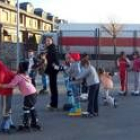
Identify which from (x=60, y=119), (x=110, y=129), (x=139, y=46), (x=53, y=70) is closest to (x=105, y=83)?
(x=53, y=70)

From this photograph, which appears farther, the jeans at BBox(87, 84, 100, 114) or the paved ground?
the jeans at BBox(87, 84, 100, 114)

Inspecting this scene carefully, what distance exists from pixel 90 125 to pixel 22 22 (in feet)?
208

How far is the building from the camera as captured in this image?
6012cm

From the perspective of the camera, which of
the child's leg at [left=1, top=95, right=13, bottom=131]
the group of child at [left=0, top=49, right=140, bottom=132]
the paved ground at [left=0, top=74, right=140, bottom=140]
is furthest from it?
the child's leg at [left=1, top=95, right=13, bottom=131]

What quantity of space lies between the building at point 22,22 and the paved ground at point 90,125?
3235cm

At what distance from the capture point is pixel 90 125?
486 inches

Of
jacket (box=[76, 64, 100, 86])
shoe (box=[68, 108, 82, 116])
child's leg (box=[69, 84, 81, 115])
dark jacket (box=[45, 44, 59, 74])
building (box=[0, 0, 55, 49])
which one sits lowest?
shoe (box=[68, 108, 82, 116])

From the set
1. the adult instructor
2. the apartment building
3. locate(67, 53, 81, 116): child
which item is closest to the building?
the apartment building

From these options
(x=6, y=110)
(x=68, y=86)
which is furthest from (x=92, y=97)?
(x=6, y=110)

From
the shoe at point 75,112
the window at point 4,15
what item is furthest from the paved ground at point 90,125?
the window at point 4,15

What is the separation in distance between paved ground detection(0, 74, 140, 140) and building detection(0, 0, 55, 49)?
3235 centimetres

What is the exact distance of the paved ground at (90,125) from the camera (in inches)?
428

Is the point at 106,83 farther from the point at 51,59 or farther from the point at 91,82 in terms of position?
the point at 91,82

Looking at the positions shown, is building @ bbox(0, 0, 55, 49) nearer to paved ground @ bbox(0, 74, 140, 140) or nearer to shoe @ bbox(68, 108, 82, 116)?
paved ground @ bbox(0, 74, 140, 140)
